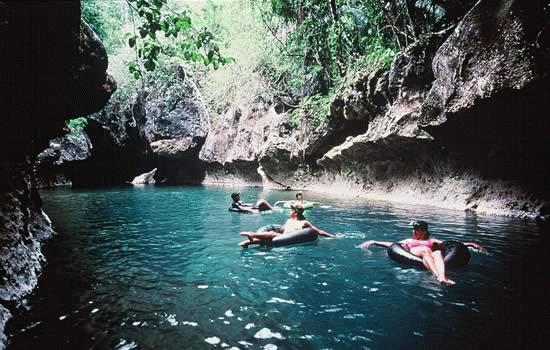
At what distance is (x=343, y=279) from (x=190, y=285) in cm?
245

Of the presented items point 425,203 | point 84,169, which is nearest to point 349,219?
point 425,203

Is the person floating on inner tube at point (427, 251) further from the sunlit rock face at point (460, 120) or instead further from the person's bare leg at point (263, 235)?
the sunlit rock face at point (460, 120)

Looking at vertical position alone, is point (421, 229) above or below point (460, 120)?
below

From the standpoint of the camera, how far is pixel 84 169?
3372cm

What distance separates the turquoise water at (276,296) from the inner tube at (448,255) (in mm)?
158

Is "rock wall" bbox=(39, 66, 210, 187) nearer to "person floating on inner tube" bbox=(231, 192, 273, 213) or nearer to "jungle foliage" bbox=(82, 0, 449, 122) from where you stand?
"jungle foliage" bbox=(82, 0, 449, 122)

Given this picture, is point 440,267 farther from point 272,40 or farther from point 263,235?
point 272,40

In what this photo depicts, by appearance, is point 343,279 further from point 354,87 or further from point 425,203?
point 354,87

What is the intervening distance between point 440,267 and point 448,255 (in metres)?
0.64

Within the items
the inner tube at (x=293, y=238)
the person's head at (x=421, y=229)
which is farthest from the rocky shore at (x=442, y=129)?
the inner tube at (x=293, y=238)

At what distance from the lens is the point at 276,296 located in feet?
16.3

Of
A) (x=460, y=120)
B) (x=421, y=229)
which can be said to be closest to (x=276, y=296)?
(x=421, y=229)

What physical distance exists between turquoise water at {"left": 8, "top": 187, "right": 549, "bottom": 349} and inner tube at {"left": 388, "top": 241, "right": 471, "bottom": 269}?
16cm

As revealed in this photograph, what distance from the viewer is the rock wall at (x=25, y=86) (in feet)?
12.8
